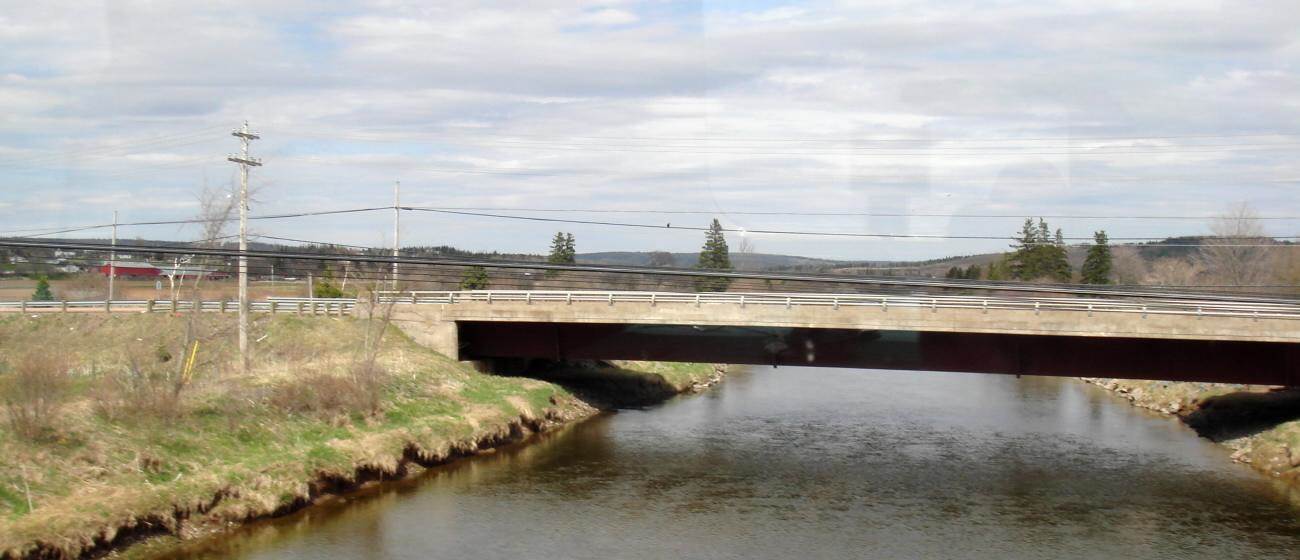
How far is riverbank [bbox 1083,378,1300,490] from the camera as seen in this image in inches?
1214

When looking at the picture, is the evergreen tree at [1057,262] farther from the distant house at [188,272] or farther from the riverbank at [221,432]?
the distant house at [188,272]

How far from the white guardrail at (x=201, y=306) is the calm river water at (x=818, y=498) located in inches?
593

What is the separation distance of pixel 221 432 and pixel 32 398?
15.1 feet

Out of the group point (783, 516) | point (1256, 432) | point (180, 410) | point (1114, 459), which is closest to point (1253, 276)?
point (1256, 432)

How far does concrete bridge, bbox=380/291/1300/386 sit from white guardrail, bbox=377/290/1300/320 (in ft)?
0.20

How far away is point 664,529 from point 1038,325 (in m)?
15.6

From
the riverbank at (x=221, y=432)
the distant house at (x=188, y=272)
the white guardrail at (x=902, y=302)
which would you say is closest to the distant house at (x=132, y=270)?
the distant house at (x=188, y=272)

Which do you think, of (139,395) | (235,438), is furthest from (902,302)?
(139,395)

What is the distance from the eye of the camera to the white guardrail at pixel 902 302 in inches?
1253

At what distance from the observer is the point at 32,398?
21.4 m

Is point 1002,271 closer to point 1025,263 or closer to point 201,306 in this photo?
point 1025,263

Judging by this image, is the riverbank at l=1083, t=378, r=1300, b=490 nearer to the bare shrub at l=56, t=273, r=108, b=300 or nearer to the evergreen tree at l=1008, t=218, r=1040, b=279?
the evergreen tree at l=1008, t=218, r=1040, b=279

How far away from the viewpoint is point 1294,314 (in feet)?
101

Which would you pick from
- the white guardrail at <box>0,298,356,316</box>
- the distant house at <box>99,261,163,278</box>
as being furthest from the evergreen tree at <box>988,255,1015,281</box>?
the distant house at <box>99,261,163,278</box>
